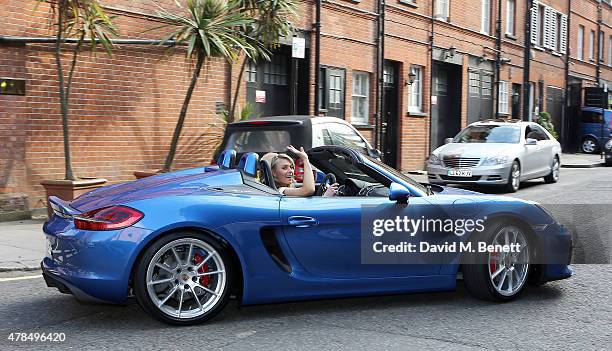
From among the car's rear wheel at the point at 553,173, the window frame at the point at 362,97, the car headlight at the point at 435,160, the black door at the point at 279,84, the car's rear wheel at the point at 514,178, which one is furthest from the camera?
the window frame at the point at 362,97

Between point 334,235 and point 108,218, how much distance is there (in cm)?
158

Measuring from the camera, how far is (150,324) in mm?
5082

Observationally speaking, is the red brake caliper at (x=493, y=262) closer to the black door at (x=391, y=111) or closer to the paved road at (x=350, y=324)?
the paved road at (x=350, y=324)

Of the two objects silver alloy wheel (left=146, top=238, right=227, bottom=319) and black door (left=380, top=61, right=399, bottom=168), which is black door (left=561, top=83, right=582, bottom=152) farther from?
silver alloy wheel (left=146, top=238, right=227, bottom=319)

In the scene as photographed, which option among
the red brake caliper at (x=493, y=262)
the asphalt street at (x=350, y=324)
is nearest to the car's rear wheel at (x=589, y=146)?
the asphalt street at (x=350, y=324)

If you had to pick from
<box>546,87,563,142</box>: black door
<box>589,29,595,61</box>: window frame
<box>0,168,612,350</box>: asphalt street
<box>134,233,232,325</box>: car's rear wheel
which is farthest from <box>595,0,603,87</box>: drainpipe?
<box>134,233,232,325</box>: car's rear wheel

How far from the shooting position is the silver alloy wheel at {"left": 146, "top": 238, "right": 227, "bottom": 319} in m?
4.89

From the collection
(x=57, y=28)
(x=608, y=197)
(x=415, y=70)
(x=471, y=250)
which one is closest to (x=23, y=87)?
(x=57, y=28)

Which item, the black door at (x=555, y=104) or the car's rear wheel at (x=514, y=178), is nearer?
the car's rear wheel at (x=514, y=178)

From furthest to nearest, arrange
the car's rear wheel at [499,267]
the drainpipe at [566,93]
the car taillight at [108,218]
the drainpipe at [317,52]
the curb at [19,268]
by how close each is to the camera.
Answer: the drainpipe at [566,93] → the drainpipe at [317,52] → the curb at [19,268] → the car's rear wheel at [499,267] → the car taillight at [108,218]

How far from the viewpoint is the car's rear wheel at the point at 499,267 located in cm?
564

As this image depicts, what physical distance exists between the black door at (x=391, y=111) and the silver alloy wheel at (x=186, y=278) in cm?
1640

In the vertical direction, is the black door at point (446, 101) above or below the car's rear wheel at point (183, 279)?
above

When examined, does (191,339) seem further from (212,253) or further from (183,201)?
(183,201)
